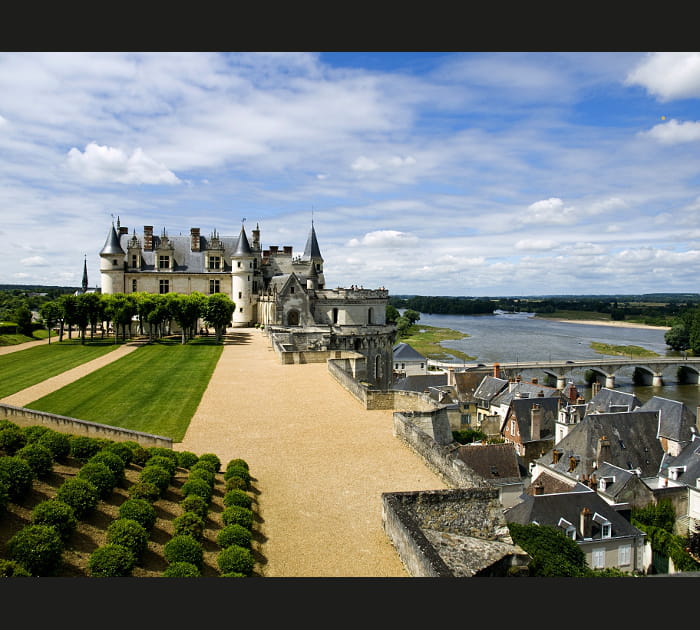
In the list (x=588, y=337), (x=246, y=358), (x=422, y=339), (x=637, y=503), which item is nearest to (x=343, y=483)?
(x=637, y=503)

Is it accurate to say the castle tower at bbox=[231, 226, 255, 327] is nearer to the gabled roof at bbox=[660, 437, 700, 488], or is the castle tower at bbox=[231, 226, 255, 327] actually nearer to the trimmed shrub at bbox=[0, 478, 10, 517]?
the gabled roof at bbox=[660, 437, 700, 488]

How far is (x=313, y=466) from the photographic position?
12836 mm

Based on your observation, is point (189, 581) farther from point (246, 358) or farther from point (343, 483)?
point (246, 358)

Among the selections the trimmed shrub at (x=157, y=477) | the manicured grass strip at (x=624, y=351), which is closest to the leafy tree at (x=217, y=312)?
the trimmed shrub at (x=157, y=477)

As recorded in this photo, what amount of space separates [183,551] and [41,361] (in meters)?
29.0

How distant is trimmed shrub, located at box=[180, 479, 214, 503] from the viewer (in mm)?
10109

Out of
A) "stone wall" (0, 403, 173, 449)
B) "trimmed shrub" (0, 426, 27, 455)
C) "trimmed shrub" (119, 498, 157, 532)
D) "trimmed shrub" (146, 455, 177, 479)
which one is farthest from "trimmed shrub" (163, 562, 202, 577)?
"stone wall" (0, 403, 173, 449)

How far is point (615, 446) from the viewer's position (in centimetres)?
2836

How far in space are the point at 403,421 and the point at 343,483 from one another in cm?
363

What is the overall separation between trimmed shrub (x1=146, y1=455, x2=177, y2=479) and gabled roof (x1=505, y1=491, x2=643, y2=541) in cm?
1379

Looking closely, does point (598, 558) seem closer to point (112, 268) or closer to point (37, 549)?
point (37, 549)

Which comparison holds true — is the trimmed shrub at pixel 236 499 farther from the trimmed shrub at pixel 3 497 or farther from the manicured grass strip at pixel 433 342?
the manicured grass strip at pixel 433 342

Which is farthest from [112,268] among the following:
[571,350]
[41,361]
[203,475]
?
[571,350]

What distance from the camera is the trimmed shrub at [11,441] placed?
995 centimetres
